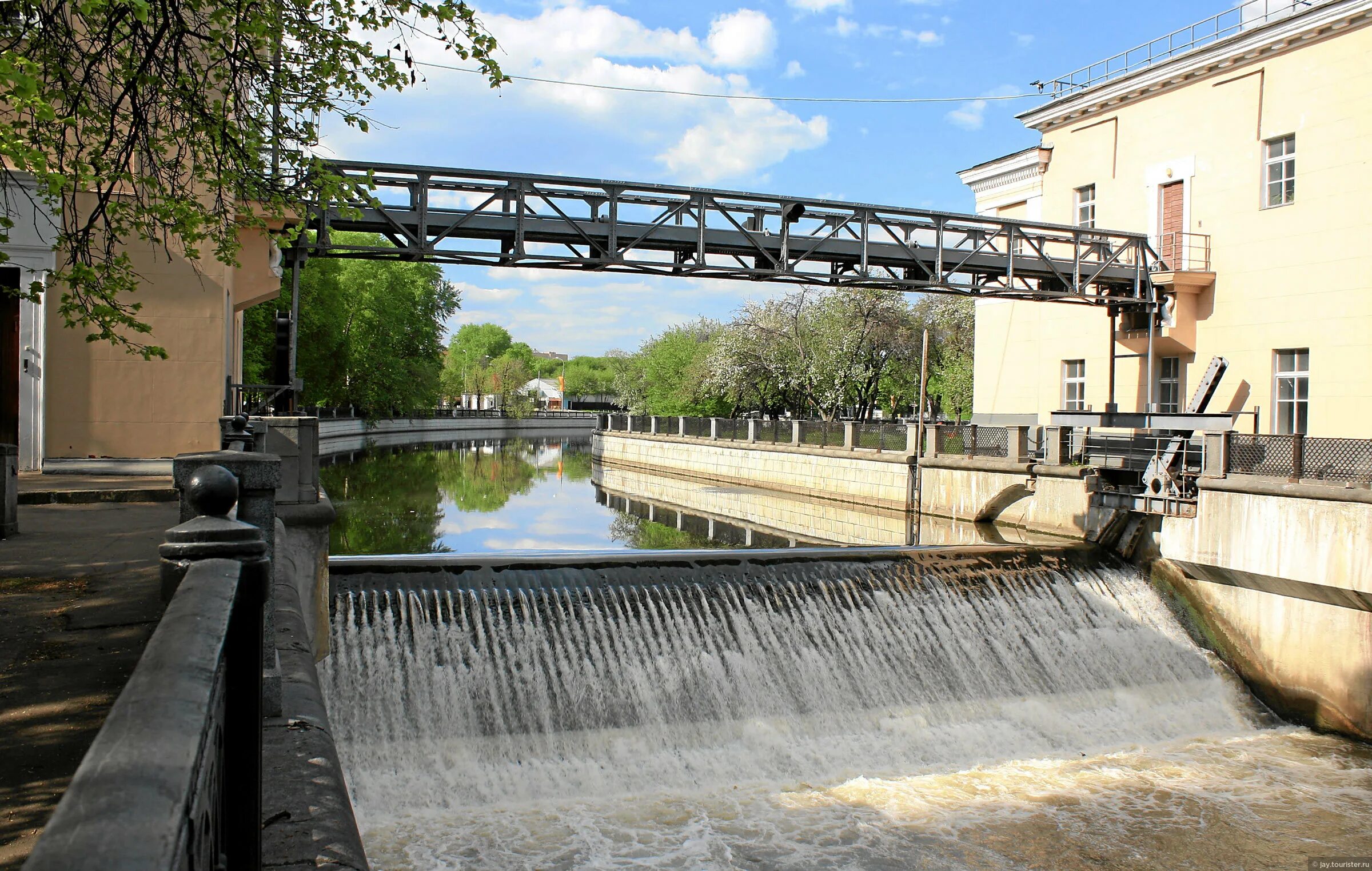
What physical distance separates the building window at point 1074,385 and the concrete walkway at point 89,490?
21220 mm

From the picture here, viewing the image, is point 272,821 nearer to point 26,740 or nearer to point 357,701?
point 26,740

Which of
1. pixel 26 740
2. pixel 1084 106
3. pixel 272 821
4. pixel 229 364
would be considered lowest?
pixel 272 821

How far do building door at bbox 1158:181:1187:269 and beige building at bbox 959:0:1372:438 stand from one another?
1.6 inches

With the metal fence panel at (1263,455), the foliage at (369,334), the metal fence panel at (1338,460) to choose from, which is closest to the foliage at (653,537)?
the metal fence panel at (1263,455)

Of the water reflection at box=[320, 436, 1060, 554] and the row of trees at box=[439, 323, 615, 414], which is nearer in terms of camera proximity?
the water reflection at box=[320, 436, 1060, 554]

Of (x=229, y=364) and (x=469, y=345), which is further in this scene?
(x=469, y=345)

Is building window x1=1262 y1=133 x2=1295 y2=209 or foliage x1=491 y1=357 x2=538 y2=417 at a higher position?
building window x1=1262 y1=133 x2=1295 y2=209

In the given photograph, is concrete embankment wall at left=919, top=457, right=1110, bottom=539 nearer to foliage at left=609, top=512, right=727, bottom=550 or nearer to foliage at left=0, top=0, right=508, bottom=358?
foliage at left=609, top=512, right=727, bottom=550

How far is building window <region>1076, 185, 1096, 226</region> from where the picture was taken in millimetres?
24656

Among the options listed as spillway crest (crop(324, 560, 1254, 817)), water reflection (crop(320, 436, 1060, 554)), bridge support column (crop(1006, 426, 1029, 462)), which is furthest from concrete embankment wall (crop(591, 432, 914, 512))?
spillway crest (crop(324, 560, 1254, 817))

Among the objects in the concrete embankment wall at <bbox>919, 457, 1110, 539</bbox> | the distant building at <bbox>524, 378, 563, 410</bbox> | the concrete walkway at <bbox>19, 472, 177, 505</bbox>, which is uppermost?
the distant building at <bbox>524, 378, 563, 410</bbox>

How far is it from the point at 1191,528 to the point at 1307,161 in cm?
961

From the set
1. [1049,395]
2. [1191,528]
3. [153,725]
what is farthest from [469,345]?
[153,725]

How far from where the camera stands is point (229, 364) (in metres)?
16.4
